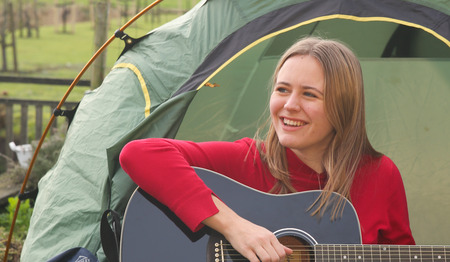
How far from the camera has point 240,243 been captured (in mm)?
1685

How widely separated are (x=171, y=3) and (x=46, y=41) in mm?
2156

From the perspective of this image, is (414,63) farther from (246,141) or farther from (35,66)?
(35,66)

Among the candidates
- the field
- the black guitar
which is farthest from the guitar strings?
the field

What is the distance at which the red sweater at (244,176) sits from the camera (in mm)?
1729

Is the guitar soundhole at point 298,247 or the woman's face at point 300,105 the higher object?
the woman's face at point 300,105

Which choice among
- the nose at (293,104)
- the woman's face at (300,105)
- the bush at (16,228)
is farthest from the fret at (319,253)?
the bush at (16,228)

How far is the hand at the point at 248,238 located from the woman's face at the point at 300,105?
313mm

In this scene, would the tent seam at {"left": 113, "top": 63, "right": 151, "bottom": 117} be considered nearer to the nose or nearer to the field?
the nose

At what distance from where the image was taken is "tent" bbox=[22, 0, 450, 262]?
7.16ft

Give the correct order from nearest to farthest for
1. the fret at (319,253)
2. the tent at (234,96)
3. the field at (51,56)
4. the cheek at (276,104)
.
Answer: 1. the fret at (319,253)
2. the cheek at (276,104)
3. the tent at (234,96)
4. the field at (51,56)

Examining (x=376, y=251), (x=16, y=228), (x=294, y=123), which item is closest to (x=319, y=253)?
(x=376, y=251)

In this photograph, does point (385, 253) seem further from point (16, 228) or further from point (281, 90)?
point (16, 228)

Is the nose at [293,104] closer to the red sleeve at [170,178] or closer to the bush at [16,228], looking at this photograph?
the red sleeve at [170,178]

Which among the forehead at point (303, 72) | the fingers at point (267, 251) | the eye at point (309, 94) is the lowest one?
the fingers at point (267, 251)
